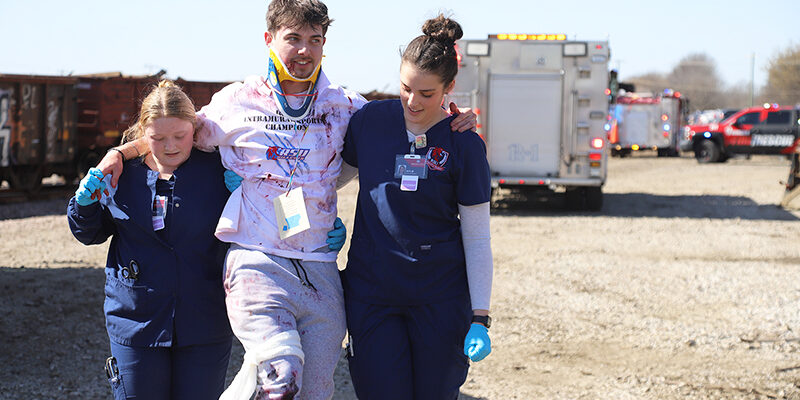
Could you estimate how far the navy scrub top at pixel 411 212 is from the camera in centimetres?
297

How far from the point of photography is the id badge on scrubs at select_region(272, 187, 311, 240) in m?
2.91

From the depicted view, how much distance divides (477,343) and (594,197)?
12033 millimetres

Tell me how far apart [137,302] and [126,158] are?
22.8 inches

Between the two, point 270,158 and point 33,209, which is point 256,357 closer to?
point 270,158

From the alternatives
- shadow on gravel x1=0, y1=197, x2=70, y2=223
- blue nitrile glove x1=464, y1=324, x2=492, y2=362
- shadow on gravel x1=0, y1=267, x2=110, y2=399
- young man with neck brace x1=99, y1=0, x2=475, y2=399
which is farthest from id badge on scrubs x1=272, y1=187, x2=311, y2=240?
shadow on gravel x1=0, y1=197, x2=70, y2=223

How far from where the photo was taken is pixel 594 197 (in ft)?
47.5

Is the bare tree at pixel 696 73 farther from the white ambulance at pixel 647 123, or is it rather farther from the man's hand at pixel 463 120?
the man's hand at pixel 463 120

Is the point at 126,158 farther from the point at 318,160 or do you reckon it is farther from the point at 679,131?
the point at 679,131

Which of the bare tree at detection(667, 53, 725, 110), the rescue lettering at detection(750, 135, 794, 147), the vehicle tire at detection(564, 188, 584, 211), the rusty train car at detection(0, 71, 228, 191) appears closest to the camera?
the vehicle tire at detection(564, 188, 584, 211)

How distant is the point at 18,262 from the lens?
29.7ft

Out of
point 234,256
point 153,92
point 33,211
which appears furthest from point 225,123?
point 33,211

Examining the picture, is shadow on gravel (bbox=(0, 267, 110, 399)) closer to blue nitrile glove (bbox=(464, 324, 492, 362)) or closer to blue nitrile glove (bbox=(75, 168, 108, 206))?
blue nitrile glove (bbox=(75, 168, 108, 206))

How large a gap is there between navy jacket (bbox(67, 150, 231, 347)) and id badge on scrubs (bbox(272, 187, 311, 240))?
314mm

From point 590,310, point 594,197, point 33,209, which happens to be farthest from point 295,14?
point 33,209
